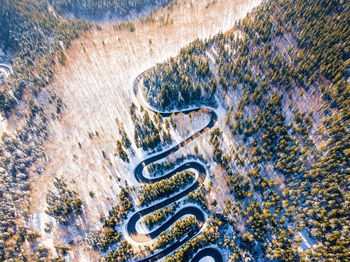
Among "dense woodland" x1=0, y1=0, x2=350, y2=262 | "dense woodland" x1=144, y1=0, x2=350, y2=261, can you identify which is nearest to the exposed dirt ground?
"dense woodland" x1=0, y1=0, x2=350, y2=262

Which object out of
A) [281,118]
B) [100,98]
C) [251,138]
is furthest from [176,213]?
[100,98]

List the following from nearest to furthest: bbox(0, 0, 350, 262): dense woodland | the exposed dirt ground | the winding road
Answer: bbox(0, 0, 350, 262): dense woodland → the winding road → the exposed dirt ground

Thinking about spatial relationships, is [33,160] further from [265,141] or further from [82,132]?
[265,141]

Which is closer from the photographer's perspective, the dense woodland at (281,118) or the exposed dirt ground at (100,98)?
the dense woodland at (281,118)

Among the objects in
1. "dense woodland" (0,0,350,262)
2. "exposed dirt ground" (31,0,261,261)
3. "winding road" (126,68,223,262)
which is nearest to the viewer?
"dense woodland" (0,0,350,262)

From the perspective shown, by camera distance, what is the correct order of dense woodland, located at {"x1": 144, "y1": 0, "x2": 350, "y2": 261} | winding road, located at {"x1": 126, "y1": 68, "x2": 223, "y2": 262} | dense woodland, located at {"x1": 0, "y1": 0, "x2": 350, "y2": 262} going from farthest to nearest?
winding road, located at {"x1": 126, "y1": 68, "x2": 223, "y2": 262} < dense woodland, located at {"x1": 0, "y1": 0, "x2": 350, "y2": 262} < dense woodland, located at {"x1": 144, "y1": 0, "x2": 350, "y2": 261}

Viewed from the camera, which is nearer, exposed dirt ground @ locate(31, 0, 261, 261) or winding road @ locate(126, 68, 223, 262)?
winding road @ locate(126, 68, 223, 262)

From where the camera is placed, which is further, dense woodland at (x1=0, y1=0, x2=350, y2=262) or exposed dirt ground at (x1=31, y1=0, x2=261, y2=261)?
exposed dirt ground at (x1=31, y1=0, x2=261, y2=261)

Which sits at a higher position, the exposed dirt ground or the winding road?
the exposed dirt ground

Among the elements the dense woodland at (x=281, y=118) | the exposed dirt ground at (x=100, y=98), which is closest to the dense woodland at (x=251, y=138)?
the dense woodland at (x=281, y=118)

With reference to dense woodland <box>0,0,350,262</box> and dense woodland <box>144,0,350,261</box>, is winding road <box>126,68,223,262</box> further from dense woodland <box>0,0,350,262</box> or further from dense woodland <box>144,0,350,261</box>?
dense woodland <box>144,0,350,261</box>

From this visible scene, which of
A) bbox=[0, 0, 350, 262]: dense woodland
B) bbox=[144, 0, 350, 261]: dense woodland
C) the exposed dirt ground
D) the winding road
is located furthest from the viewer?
the exposed dirt ground

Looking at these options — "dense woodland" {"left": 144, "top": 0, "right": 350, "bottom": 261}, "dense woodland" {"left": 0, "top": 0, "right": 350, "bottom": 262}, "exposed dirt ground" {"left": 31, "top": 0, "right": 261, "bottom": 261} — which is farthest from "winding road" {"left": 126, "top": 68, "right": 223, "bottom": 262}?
"dense woodland" {"left": 144, "top": 0, "right": 350, "bottom": 261}

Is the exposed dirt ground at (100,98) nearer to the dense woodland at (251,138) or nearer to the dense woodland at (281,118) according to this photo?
the dense woodland at (251,138)
